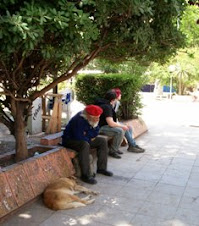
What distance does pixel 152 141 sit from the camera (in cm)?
880

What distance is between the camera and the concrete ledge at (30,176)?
13.4ft

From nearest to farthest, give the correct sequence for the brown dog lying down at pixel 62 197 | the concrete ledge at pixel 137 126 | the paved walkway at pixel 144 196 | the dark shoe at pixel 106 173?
the paved walkway at pixel 144 196 < the brown dog lying down at pixel 62 197 < the dark shoe at pixel 106 173 < the concrete ledge at pixel 137 126

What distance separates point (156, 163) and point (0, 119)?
11.0 feet

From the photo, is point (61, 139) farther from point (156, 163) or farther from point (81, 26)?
point (81, 26)

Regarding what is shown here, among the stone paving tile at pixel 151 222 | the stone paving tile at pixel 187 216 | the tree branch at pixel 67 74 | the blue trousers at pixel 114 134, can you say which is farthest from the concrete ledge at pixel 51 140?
the stone paving tile at pixel 187 216

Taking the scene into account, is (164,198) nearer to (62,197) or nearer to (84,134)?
(62,197)

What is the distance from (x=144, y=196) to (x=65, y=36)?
279 cm

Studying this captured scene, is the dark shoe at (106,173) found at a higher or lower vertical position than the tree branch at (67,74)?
lower

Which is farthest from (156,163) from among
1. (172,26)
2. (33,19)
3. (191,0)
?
(33,19)

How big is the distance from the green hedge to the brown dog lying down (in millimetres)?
5080

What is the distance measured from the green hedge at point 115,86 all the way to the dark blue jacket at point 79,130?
397 centimetres

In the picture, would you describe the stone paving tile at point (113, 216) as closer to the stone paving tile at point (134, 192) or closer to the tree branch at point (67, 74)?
the stone paving tile at point (134, 192)

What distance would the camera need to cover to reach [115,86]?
9.45 metres

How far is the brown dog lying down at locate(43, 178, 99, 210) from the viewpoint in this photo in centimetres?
436
